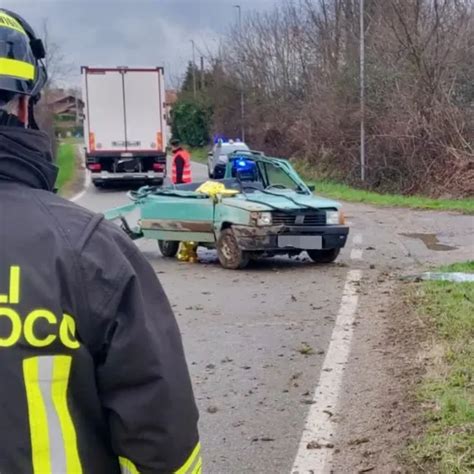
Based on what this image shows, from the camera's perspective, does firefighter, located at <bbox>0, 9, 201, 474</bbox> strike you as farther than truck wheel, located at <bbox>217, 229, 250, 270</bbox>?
No

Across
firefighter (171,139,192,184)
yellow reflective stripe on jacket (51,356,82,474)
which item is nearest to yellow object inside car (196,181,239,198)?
firefighter (171,139,192,184)

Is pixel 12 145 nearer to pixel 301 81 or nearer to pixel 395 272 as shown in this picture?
pixel 395 272

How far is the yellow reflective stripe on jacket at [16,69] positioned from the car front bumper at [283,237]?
888 centimetres

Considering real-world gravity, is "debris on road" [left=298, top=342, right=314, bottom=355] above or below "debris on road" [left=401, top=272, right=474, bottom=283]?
below

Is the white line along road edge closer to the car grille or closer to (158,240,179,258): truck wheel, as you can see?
the car grille

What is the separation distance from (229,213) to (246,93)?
34573 mm

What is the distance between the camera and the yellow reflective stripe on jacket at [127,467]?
179 centimetres

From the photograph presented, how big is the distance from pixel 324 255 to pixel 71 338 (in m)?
10.0

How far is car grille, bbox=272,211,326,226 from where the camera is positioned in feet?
35.2

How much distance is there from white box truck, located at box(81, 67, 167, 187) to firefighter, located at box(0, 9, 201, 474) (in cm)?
2510

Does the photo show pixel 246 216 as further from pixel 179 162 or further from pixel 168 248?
pixel 179 162

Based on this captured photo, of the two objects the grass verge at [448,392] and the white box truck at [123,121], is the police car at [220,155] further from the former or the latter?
the grass verge at [448,392]

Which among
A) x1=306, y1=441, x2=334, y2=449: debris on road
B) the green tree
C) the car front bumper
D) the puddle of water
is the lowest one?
the puddle of water

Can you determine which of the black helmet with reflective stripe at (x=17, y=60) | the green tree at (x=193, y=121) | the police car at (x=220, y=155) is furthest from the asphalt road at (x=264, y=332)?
the green tree at (x=193, y=121)
